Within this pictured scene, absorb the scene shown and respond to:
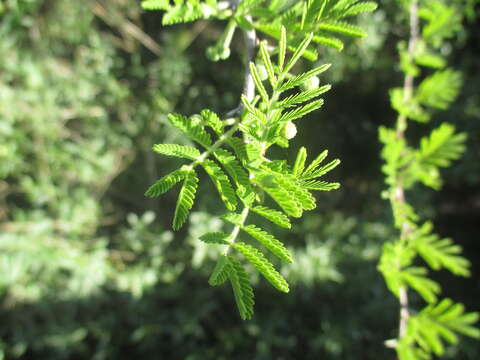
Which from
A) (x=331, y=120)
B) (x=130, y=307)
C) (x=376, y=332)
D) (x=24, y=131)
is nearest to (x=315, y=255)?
(x=376, y=332)

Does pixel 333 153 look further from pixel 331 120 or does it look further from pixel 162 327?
pixel 162 327

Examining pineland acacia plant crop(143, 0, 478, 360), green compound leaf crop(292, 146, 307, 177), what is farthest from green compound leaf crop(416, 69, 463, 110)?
green compound leaf crop(292, 146, 307, 177)

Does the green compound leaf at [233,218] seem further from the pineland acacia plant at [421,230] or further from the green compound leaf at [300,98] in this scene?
the pineland acacia plant at [421,230]

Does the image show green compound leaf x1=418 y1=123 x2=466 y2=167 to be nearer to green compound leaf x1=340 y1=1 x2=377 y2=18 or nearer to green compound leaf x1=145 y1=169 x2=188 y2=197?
green compound leaf x1=340 y1=1 x2=377 y2=18

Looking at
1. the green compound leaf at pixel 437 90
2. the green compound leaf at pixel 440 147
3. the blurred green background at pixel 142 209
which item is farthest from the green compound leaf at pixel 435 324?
the blurred green background at pixel 142 209

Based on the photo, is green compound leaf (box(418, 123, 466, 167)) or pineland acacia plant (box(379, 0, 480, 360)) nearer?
pineland acacia plant (box(379, 0, 480, 360))

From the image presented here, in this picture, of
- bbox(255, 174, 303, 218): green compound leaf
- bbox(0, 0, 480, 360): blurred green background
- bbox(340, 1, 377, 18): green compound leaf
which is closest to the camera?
bbox(255, 174, 303, 218): green compound leaf

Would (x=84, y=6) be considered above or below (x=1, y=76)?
above
